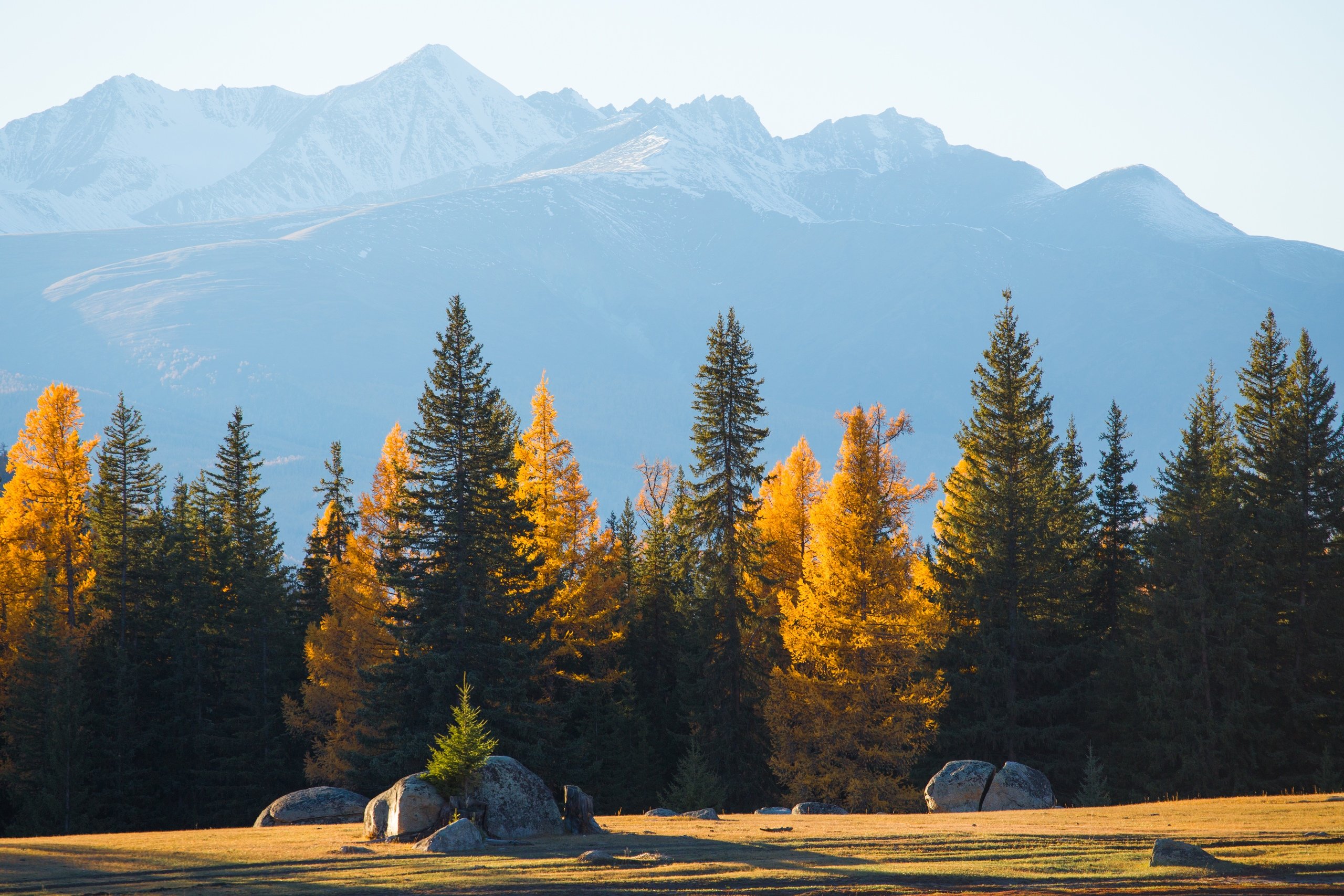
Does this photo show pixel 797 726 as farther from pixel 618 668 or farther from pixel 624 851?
pixel 624 851

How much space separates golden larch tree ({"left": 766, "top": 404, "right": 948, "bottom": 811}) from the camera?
36.1 meters

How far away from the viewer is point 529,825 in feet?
71.7

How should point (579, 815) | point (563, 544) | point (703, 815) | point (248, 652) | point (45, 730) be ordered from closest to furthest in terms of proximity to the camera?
point (579, 815) → point (703, 815) → point (45, 730) → point (563, 544) → point (248, 652)

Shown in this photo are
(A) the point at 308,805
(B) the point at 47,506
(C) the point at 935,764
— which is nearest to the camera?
(A) the point at 308,805

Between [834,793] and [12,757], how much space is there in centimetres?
3228

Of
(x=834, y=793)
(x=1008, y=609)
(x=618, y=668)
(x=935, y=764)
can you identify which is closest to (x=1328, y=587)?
(x=1008, y=609)

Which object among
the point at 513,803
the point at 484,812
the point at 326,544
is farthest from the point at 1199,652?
the point at 326,544

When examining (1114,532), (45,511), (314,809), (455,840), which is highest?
(45,511)

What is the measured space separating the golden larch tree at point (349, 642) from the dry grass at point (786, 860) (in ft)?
60.7

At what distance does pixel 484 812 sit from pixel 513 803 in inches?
24.1

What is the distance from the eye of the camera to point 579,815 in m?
22.7

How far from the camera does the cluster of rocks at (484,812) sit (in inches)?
841

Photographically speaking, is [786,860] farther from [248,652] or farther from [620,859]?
[248,652]

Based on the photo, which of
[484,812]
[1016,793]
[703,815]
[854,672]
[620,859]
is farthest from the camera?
[854,672]
